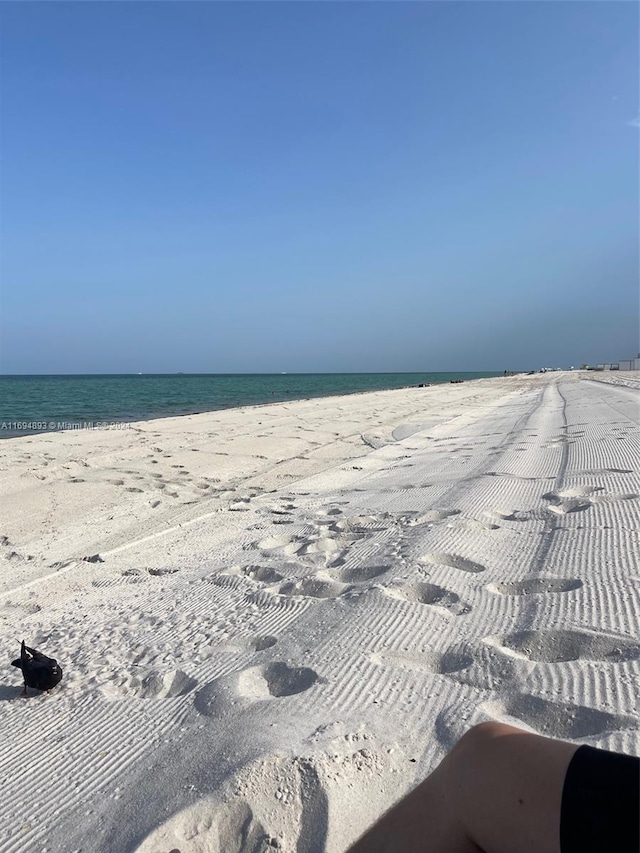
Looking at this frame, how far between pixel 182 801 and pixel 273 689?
60 cm

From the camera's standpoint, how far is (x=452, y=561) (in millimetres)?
3217

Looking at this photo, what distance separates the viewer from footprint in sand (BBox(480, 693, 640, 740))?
5.42 feet

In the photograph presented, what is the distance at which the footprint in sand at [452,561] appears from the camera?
310 cm

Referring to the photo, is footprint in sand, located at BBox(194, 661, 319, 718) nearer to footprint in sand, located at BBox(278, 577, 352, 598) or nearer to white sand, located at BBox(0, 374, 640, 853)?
white sand, located at BBox(0, 374, 640, 853)

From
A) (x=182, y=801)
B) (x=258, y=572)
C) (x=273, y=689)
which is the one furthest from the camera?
(x=258, y=572)

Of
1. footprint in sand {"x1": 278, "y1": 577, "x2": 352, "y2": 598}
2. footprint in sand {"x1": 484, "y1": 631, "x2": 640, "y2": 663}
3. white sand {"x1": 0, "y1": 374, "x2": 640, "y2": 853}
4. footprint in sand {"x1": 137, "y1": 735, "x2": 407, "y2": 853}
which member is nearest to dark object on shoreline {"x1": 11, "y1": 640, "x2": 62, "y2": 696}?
white sand {"x1": 0, "y1": 374, "x2": 640, "y2": 853}

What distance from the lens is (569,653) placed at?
2.12m

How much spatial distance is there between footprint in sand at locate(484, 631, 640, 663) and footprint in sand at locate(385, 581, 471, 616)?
345 millimetres

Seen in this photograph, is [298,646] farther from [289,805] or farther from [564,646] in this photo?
[564,646]

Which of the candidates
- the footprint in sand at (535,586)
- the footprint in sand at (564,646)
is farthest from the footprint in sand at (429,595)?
the footprint in sand at (564,646)

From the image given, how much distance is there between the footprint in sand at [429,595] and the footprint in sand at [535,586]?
0.74 feet

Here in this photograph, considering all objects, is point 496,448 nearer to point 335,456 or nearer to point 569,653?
point 335,456

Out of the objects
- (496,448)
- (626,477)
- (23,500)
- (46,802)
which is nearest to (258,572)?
(46,802)

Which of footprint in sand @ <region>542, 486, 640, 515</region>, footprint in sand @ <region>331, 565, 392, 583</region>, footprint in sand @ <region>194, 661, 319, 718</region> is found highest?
footprint in sand @ <region>542, 486, 640, 515</region>
